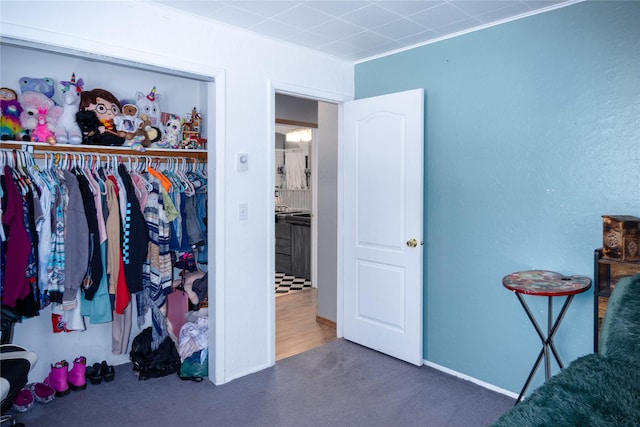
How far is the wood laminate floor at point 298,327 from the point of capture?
3.69 m

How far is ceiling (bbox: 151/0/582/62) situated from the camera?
251cm

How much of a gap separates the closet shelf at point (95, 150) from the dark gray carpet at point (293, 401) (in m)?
1.57

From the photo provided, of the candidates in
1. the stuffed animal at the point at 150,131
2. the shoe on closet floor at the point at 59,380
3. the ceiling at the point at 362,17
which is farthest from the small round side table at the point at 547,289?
the shoe on closet floor at the point at 59,380

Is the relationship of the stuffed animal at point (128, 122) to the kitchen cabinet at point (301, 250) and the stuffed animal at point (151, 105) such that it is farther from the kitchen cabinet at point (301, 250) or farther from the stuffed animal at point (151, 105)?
the kitchen cabinet at point (301, 250)

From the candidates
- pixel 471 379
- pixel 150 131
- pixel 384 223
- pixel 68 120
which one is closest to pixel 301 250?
pixel 384 223

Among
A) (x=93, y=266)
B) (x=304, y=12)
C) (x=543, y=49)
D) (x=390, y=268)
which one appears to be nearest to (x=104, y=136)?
(x=93, y=266)

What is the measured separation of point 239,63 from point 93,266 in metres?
1.65

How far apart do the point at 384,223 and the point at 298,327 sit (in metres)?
1.46

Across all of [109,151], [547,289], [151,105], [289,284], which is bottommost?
[289,284]

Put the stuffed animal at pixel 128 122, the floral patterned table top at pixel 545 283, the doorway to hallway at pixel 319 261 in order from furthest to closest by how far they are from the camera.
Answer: the doorway to hallway at pixel 319 261
the stuffed animal at pixel 128 122
the floral patterned table top at pixel 545 283

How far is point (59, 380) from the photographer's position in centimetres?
278

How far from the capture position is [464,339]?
3.07 meters

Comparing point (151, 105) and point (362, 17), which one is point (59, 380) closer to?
point (151, 105)

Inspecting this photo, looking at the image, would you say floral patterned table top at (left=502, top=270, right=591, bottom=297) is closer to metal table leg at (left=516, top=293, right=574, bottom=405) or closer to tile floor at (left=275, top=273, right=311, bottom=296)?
metal table leg at (left=516, top=293, right=574, bottom=405)
